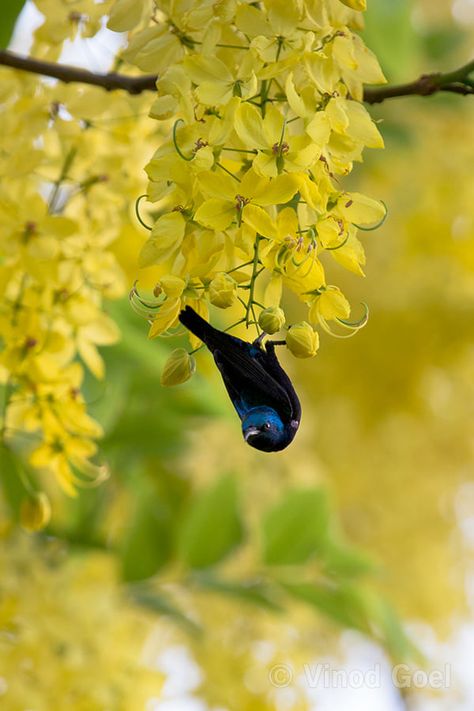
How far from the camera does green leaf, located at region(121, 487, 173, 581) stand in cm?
123

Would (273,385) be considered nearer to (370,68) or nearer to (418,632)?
(370,68)

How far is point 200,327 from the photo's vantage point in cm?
52

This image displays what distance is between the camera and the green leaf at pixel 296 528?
1229mm

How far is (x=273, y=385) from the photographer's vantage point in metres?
0.52

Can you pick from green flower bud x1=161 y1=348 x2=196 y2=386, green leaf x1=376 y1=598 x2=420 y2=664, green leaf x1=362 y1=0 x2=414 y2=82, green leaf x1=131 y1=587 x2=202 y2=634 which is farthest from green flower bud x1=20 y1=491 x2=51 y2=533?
green leaf x1=362 y1=0 x2=414 y2=82

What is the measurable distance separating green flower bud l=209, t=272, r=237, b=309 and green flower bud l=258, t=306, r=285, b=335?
2cm

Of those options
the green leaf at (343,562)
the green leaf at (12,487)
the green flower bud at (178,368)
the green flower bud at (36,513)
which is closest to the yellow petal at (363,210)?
the green flower bud at (178,368)

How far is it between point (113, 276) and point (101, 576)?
50 centimetres

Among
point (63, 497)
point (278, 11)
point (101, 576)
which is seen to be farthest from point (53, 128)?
point (63, 497)

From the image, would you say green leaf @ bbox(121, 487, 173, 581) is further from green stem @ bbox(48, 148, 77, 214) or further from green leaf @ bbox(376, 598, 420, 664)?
green stem @ bbox(48, 148, 77, 214)

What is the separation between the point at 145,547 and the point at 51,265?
1.99 feet

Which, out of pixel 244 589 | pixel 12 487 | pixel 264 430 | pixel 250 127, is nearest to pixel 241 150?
pixel 250 127

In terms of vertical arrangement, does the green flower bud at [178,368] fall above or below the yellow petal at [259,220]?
below

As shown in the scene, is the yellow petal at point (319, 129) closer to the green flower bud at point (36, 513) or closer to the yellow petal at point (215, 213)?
the yellow petal at point (215, 213)
